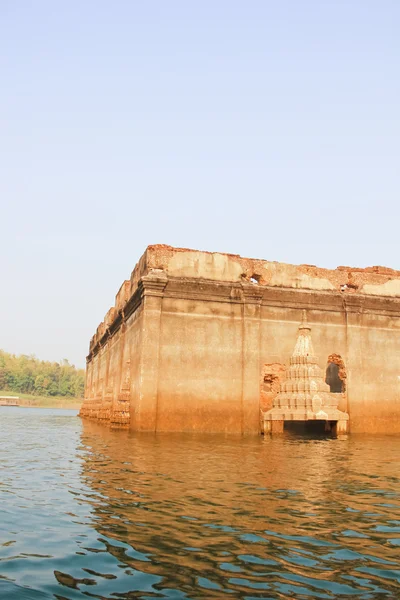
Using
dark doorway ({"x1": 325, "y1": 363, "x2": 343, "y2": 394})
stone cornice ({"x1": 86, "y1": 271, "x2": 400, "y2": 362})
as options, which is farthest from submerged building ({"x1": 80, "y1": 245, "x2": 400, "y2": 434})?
dark doorway ({"x1": 325, "y1": 363, "x2": 343, "y2": 394})

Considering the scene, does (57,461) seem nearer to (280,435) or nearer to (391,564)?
(391,564)

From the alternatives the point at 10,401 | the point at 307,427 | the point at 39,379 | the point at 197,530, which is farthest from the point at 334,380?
the point at 39,379

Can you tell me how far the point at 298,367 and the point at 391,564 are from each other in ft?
37.0

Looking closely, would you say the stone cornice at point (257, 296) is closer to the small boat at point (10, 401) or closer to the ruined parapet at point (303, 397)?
the ruined parapet at point (303, 397)

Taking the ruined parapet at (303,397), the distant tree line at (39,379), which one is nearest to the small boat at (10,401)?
the distant tree line at (39,379)

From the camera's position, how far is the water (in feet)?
9.69

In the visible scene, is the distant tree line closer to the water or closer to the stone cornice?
the stone cornice

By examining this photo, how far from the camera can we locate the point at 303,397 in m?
14.1

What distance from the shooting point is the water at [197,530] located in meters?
2.95

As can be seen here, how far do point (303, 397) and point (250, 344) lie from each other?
2.09 meters

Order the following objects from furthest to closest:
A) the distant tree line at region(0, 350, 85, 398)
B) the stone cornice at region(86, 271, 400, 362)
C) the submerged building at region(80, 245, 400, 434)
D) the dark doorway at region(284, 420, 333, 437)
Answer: the distant tree line at region(0, 350, 85, 398)
the dark doorway at region(284, 420, 333, 437)
the stone cornice at region(86, 271, 400, 362)
the submerged building at region(80, 245, 400, 434)

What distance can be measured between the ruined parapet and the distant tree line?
94.2m

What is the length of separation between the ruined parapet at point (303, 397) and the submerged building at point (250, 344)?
0.03 metres

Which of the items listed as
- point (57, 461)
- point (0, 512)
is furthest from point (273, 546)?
point (57, 461)
